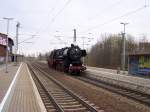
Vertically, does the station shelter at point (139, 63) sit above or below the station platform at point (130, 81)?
above

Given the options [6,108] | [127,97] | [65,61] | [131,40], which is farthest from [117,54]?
[6,108]

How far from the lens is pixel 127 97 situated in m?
15.9

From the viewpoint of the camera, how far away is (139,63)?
27375 mm

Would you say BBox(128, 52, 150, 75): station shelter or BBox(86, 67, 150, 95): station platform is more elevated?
BBox(128, 52, 150, 75): station shelter

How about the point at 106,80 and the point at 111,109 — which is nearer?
the point at 111,109

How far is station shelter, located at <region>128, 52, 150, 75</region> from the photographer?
25.8m

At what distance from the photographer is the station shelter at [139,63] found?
2575 centimetres

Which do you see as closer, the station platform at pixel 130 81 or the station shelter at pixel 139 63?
the station platform at pixel 130 81

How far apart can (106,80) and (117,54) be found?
45.8 meters

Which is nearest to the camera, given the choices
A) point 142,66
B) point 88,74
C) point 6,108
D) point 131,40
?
point 6,108

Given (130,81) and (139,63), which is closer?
(130,81)

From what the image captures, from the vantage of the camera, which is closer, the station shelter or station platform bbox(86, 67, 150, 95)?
station platform bbox(86, 67, 150, 95)

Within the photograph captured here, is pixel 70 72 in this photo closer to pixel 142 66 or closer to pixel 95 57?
pixel 142 66

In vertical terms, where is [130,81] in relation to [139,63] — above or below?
below
